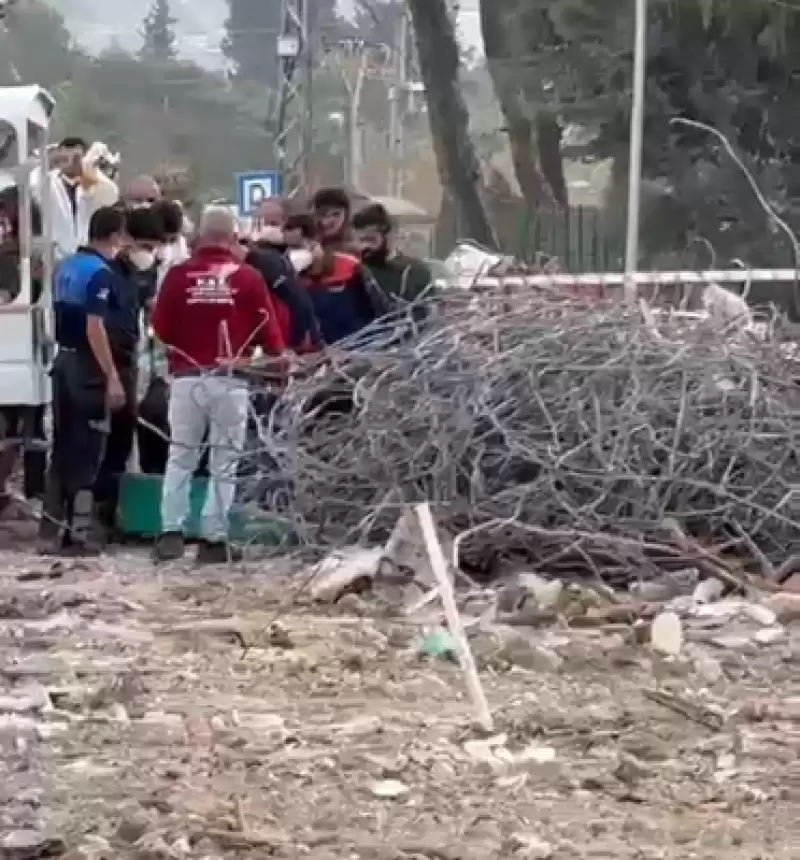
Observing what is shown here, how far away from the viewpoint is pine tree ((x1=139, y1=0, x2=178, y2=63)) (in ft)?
215

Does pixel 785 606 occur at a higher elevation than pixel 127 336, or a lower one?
lower

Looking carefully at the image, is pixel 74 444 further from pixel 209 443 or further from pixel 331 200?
pixel 331 200

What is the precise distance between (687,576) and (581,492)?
67 cm

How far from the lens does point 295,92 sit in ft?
102

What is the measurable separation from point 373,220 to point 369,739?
501cm

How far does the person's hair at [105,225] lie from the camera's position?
11797 millimetres

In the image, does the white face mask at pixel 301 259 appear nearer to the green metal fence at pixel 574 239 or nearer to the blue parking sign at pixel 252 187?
the blue parking sign at pixel 252 187

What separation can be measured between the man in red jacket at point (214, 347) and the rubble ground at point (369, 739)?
1342 mm

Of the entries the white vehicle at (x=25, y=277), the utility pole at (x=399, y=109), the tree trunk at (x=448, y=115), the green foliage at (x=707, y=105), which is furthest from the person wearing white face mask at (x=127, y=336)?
the utility pole at (x=399, y=109)

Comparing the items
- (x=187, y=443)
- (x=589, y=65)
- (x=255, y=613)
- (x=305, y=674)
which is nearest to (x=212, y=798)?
(x=305, y=674)

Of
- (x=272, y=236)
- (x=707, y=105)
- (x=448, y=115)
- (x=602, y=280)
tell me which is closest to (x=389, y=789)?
(x=272, y=236)

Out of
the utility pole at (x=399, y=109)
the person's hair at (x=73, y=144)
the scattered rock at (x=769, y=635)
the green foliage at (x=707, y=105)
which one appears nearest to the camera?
the scattered rock at (x=769, y=635)

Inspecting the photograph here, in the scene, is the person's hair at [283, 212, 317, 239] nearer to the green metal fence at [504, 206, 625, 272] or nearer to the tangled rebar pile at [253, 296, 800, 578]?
the tangled rebar pile at [253, 296, 800, 578]

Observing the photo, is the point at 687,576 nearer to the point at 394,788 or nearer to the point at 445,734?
the point at 445,734
